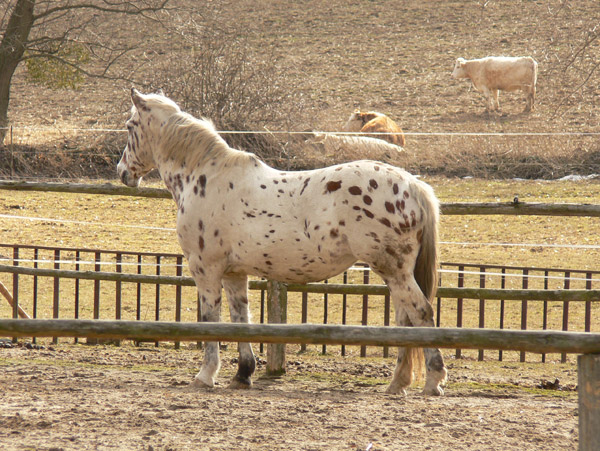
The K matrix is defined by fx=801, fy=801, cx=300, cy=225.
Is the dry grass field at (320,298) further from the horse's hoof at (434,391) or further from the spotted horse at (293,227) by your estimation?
the spotted horse at (293,227)

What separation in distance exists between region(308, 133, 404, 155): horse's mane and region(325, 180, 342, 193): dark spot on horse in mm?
9530

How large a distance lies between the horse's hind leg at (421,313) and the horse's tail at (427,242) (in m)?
0.13

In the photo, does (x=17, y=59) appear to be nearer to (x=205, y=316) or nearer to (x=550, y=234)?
(x=550, y=234)

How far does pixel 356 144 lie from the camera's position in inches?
564

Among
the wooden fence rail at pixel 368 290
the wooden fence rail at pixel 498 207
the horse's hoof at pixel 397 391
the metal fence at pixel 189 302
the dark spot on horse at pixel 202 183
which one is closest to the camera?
the horse's hoof at pixel 397 391

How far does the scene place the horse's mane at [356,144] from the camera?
1430cm

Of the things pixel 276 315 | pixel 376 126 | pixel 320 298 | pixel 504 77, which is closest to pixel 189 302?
pixel 320 298

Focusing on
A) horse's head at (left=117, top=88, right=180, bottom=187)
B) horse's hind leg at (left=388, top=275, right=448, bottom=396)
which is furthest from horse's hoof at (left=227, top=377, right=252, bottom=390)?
horse's head at (left=117, top=88, right=180, bottom=187)

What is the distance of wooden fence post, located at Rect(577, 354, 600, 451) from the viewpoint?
3035mm

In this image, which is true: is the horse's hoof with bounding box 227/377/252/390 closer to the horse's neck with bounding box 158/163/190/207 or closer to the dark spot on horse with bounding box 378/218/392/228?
the horse's neck with bounding box 158/163/190/207

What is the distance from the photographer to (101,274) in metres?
6.25

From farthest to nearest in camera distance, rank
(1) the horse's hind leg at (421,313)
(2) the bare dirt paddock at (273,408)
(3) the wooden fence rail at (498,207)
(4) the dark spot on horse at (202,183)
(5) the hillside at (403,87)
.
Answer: (5) the hillside at (403,87) < (3) the wooden fence rail at (498,207) < (4) the dark spot on horse at (202,183) < (1) the horse's hind leg at (421,313) < (2) the bare dirt paddock at (273,408)

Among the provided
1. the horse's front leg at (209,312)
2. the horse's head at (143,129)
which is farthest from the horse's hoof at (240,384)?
the horse's head at (143,129)

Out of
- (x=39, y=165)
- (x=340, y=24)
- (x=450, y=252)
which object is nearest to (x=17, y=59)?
(x=39, y=165)
